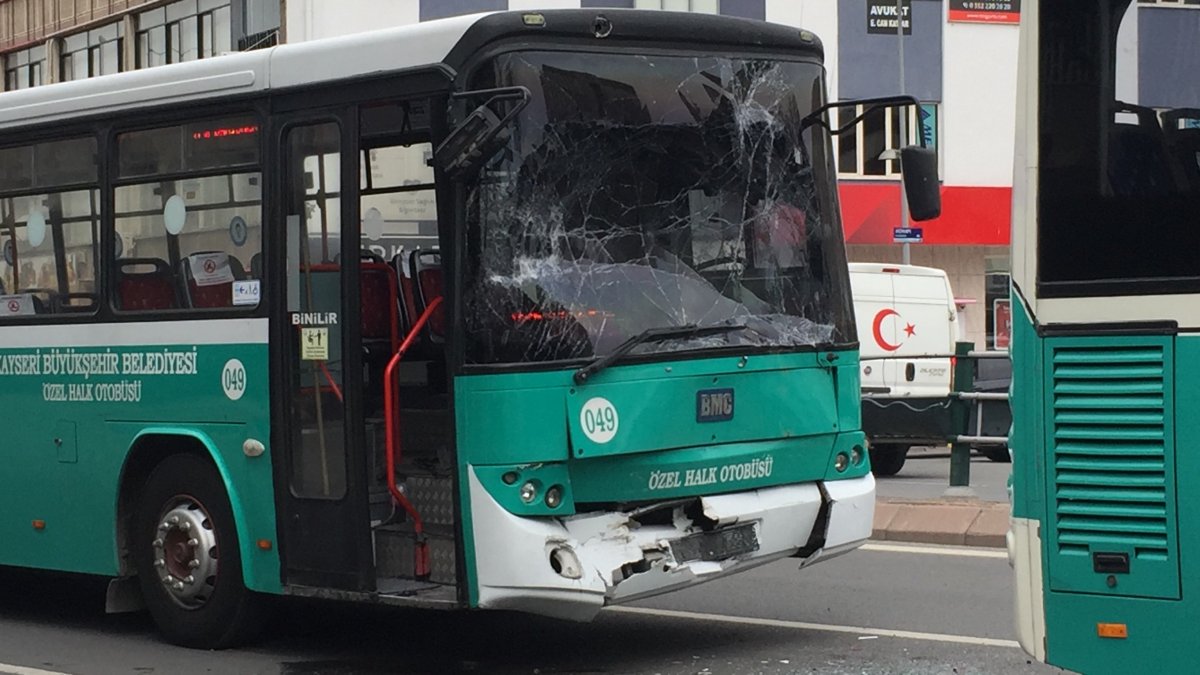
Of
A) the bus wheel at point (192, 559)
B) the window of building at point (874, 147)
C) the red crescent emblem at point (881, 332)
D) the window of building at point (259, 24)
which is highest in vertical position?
the window of building at point (259, 24)

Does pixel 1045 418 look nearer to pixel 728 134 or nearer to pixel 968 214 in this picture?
pixel 728 134

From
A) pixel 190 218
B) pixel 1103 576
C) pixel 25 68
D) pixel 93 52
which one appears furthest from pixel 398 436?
pixel 25 68

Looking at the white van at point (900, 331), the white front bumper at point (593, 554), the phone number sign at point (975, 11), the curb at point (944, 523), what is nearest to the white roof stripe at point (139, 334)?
the white front bumper at point (593, 554)

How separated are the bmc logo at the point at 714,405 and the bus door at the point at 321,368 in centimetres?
166

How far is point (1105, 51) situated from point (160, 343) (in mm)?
5628

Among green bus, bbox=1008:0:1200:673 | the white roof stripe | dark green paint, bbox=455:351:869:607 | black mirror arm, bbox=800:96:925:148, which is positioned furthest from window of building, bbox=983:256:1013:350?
green bus, bbox=1008:0:1200:673

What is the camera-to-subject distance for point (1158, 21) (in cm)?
666

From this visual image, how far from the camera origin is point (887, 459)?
21.1 metres

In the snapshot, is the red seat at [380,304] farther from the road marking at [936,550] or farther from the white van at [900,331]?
the white van at [900,331]

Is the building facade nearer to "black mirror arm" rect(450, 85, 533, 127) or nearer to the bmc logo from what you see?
the bmc logo

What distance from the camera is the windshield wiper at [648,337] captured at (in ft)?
28.1

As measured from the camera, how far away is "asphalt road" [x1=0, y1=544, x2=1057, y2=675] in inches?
366

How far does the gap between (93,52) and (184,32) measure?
508cm

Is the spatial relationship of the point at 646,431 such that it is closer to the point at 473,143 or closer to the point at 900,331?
the point at 473,143
